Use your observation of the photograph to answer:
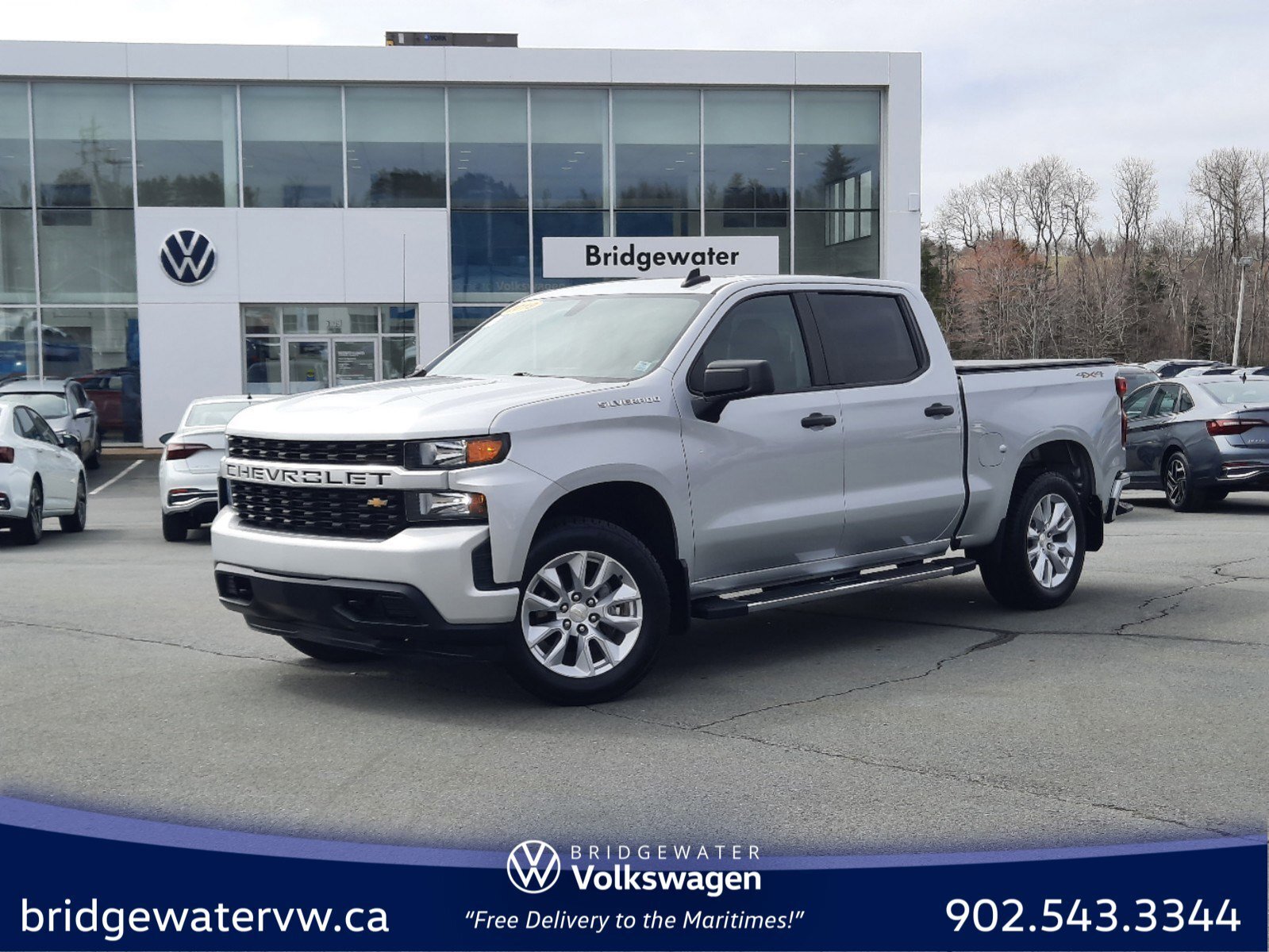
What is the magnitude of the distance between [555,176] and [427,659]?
26372 millimetres

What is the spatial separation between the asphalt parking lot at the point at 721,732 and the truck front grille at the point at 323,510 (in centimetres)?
83

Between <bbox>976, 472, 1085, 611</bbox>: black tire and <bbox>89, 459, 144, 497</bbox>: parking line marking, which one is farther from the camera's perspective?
<bbox>89, 459, 144, 497</bbox>: parking line marking

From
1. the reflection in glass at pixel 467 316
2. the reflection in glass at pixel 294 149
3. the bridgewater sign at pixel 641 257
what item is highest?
the reflection in glass at pixel 294 149

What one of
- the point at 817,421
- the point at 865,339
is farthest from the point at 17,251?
the point at 817,421

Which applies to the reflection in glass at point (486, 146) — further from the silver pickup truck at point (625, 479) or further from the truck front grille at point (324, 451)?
the truck front grille at point (324, 451)

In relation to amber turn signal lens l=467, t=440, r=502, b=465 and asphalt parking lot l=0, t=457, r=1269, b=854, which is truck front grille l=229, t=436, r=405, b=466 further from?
asphalt parking lot l=0, t=457, r=1269, b=854

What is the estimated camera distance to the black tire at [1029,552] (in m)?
8.80

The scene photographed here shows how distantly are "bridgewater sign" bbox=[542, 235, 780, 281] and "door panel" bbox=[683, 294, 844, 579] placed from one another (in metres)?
17.7

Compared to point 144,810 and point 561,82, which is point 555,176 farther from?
point 144,810

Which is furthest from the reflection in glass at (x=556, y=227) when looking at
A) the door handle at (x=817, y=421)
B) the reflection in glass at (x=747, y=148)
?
the door handle at (x=817, y=421)

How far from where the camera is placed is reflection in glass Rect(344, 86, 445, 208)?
30984mm

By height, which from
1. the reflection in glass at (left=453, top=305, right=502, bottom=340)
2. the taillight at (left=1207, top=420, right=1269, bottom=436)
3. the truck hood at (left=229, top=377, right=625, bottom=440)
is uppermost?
the reflection in glass at (left=453, top=305, right=502, bottom=340)

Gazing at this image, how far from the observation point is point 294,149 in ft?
102

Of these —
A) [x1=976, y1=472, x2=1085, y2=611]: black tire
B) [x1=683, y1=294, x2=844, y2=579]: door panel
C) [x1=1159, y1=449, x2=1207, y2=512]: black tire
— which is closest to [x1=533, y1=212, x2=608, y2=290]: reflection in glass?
[x1=1159, y1=449, x2=1207, y2=512]: black tire
